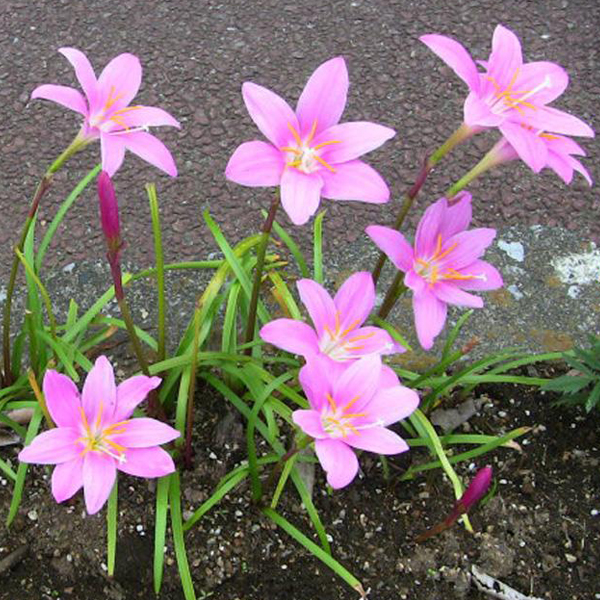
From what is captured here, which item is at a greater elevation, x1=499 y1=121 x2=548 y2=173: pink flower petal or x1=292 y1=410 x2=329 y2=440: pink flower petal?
x1=499 y1=121 x2=548 y2=173: pink flower petal

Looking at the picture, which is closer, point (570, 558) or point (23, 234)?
point (23, 234)

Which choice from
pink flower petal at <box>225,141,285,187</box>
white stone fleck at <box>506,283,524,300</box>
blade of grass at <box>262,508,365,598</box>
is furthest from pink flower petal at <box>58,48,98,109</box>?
white stone fleck at <box>506,283,524,300</box>

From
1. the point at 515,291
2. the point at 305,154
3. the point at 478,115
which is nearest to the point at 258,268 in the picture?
the point at 305,154

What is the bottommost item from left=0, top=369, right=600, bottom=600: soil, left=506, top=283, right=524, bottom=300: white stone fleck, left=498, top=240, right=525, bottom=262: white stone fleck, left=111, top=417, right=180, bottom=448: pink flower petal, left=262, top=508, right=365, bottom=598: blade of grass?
left=0, top=369, right=600, bottom=600: soil

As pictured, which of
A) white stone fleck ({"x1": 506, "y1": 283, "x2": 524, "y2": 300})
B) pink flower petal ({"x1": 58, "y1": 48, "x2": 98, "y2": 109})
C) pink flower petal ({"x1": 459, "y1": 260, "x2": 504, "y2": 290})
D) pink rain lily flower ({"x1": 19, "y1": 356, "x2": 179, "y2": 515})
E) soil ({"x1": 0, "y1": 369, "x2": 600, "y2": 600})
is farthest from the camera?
white stone fleck ({"x1": 506, "y1": 283, "x2": 524, "y2": 300})

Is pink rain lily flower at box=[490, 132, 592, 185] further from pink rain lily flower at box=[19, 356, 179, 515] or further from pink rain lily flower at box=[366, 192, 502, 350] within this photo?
pink rain lily flower at box=[19, 356, 179, 515]

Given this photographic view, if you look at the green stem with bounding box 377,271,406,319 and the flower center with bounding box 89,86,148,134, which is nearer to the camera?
the flower center with bounding box 89,86,148,134

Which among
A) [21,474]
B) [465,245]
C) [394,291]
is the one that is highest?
[465,245]

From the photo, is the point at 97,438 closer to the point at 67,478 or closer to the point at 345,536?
the point at 67,478
